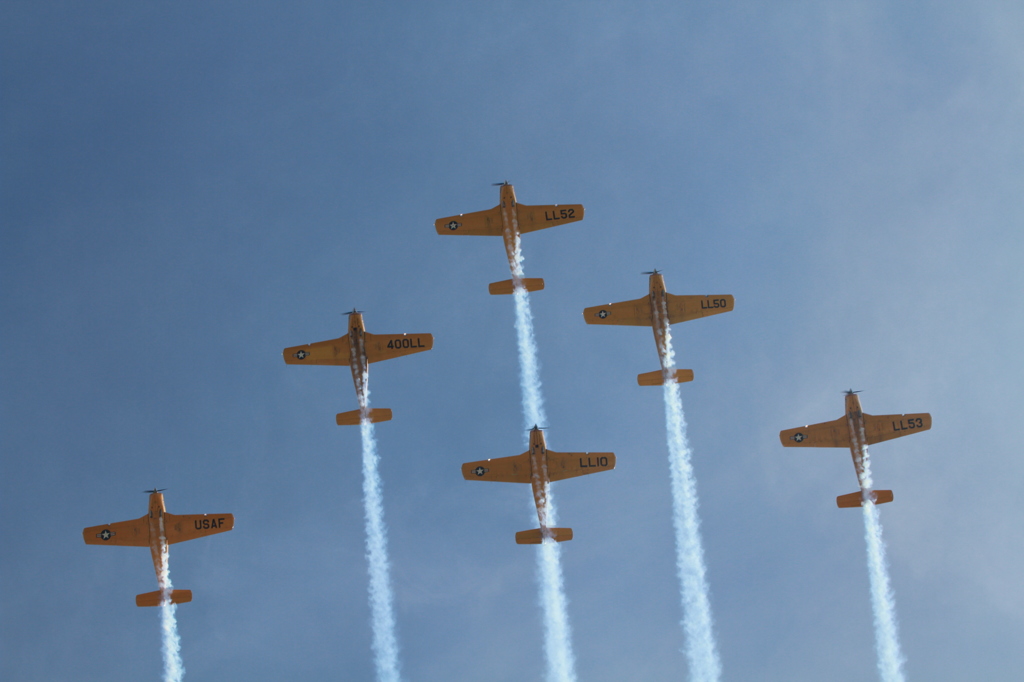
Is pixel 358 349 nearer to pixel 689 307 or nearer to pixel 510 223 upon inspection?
pixel 510 223

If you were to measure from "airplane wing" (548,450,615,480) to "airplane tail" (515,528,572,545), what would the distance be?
581 cm

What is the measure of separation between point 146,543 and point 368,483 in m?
18.3

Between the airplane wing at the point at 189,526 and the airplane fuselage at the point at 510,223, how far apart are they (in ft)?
102

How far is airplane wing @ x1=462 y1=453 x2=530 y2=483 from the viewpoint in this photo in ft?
360

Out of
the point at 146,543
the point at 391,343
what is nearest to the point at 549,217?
the point at 391,343

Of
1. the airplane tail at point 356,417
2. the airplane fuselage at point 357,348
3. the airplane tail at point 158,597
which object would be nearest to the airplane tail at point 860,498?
the airplane tail at point 356,417

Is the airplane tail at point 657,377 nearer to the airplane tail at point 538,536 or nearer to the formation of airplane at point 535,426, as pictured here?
the formation of airplane at point 535,426

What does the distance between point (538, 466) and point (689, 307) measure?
17622mm

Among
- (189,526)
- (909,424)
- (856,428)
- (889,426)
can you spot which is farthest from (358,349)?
(909,424)

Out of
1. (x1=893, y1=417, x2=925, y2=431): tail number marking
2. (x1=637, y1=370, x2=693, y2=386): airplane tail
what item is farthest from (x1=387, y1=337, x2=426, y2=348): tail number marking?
(x1=893, y1=417, x2=925, y2=431): tail number marking

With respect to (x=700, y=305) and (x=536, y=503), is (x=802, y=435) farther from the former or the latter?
(x=536, y=503)

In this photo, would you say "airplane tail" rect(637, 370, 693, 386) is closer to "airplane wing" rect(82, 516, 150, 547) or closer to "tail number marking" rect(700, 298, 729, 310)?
"tail number marking" rect(700, 298, 729, 310)

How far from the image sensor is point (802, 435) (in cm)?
11156

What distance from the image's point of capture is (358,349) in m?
111
